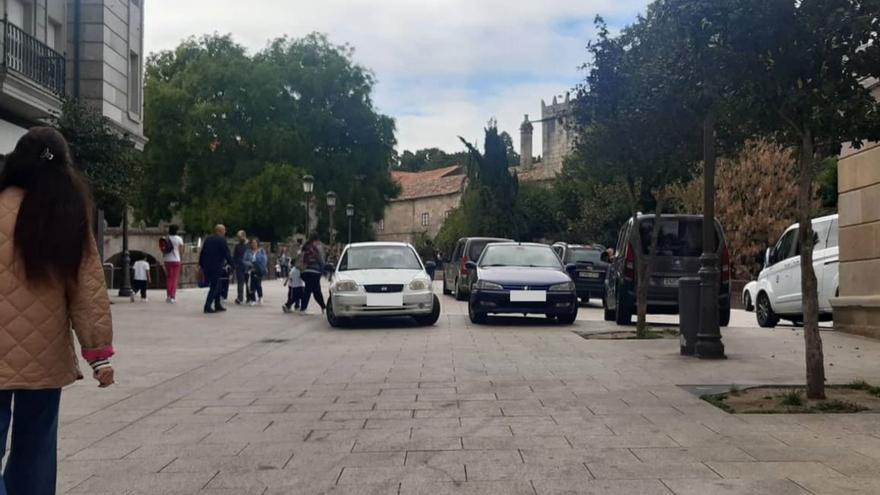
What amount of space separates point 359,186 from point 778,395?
46983mm

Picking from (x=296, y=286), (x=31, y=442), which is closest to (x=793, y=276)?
(x=296, y=286)

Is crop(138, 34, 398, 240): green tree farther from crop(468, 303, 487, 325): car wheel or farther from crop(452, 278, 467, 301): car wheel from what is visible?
crop(468, 303, 487, 325): car wheel

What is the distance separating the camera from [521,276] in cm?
1518

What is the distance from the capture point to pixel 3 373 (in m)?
3.36

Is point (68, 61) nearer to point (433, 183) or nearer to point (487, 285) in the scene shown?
point (487, 285)

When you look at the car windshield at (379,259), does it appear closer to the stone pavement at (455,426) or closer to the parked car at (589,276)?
the stone pavement at (455,426)

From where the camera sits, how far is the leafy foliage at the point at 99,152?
703 inches

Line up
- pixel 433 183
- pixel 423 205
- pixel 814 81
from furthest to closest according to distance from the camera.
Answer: pixel 433 183, pixel 423 205, pixel 814 81

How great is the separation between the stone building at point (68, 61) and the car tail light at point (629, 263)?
11621mm

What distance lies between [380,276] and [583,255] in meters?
10.4

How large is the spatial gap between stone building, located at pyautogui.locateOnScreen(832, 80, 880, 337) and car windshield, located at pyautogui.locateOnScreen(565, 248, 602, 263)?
33.4ft

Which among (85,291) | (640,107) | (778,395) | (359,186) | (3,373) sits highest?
(359,186)

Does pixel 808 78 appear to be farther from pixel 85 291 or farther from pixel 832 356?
pixel 85 291

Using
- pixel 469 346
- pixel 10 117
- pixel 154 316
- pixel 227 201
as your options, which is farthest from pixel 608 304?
pixel 227 201
